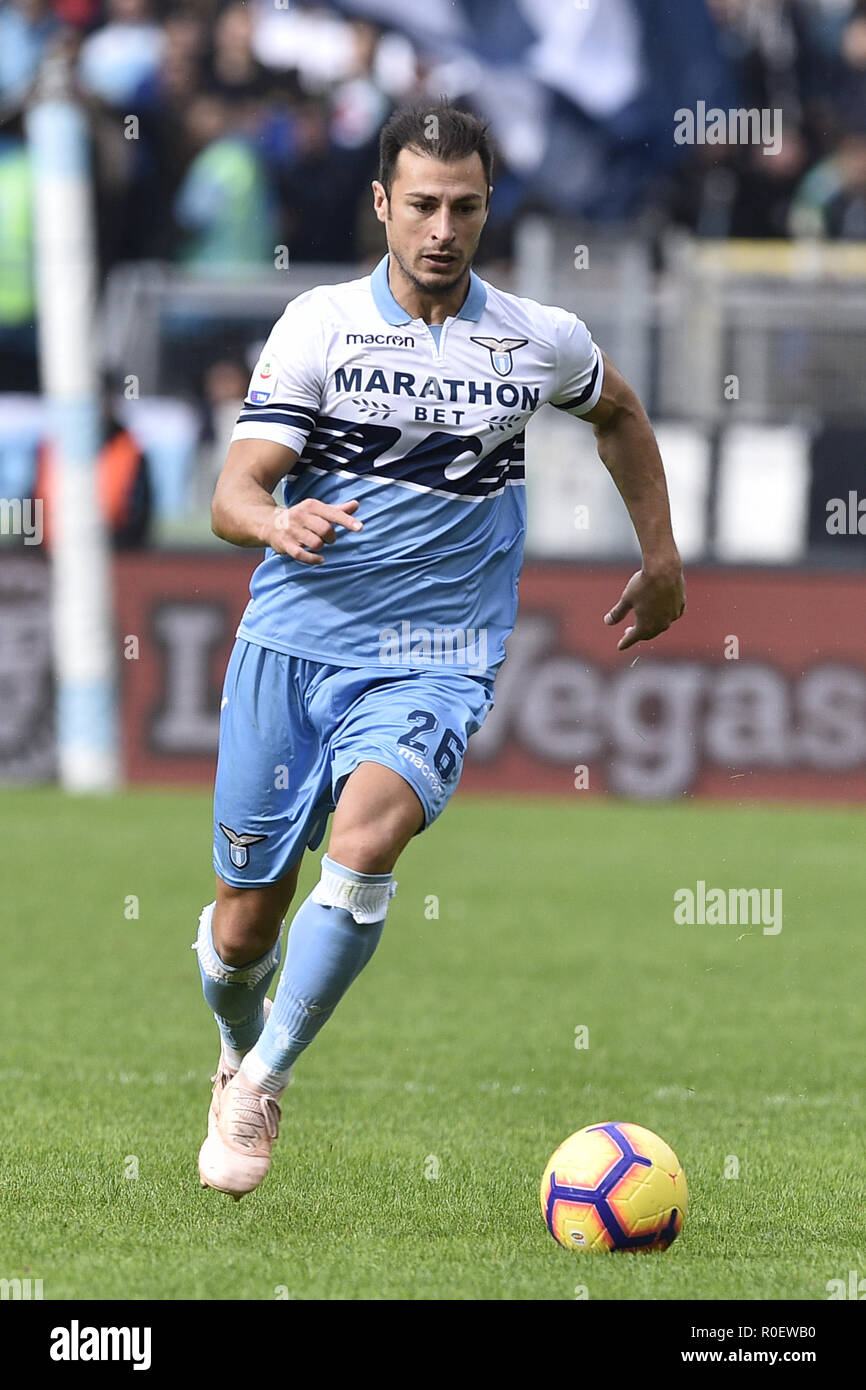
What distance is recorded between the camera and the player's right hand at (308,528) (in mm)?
4562

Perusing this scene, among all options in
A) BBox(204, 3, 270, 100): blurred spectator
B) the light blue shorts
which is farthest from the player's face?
BBox(204, 3, 270, 100): blurred spectator

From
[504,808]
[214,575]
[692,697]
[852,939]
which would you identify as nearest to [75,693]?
[214,575]

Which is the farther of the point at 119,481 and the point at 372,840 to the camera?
the point at 119,481

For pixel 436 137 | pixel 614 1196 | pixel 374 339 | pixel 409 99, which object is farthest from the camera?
pixel 409 99

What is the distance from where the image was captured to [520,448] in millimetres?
5445

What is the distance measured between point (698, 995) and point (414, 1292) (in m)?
4.48

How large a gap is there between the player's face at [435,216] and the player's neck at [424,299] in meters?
0.04

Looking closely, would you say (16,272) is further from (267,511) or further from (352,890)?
(352,890)

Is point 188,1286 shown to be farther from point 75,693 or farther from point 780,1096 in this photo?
point 75,693

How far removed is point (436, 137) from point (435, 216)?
18cm

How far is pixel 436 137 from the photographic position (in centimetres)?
502

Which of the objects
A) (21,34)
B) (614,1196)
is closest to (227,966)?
(614,1196)

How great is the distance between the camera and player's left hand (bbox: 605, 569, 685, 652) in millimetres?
5660

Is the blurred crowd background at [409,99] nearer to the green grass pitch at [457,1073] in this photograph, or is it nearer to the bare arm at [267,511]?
the green grass pitch at [457,1073]
